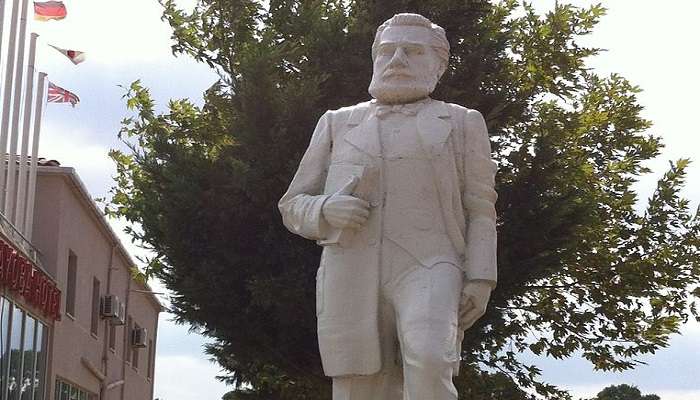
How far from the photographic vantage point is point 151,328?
49531 millimetres

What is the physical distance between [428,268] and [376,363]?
23.6 inches

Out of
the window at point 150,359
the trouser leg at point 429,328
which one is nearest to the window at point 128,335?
the window at point 150,359

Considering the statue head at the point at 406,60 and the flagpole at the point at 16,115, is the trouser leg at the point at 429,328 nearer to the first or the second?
the statue head at the point at 406,60

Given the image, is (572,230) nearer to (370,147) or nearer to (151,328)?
(370,147)

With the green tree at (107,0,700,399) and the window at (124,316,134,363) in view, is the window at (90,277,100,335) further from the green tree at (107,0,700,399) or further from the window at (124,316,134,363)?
the green tree at (107,0,700,399)

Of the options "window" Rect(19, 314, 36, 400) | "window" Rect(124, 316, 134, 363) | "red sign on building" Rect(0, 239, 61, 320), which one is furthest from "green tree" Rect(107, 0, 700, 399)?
"window" Rect(124, 316, 134, 363)

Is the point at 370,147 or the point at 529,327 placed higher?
the point at 529,327

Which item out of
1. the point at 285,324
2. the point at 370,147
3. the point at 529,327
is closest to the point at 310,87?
the point at 285,324

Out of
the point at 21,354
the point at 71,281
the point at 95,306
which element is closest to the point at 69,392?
the point at 71,281

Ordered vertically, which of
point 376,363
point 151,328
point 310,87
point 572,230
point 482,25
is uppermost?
point 151,328

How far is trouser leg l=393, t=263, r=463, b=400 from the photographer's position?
7.06m

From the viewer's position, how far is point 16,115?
2555 cm

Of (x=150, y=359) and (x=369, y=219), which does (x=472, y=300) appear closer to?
(x=369, y=219)

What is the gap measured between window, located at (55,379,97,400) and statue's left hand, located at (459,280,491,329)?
23.2 m
